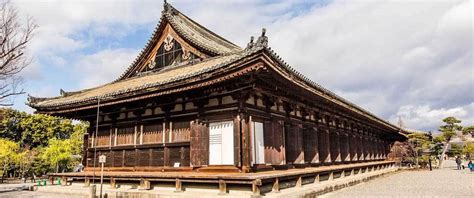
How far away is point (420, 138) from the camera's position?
4094 centimetres

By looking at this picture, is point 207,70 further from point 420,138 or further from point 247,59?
point 420,138

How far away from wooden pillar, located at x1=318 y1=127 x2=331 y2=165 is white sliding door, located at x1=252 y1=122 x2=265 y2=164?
23.7 feet

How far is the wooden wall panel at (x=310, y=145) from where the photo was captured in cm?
1792

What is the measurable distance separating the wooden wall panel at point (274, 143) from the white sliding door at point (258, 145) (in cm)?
23

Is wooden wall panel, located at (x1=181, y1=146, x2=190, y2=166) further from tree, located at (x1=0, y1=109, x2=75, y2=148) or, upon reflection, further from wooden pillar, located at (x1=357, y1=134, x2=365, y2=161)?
tree, located at (x1=0, y1=109, x2=75, y2=148)

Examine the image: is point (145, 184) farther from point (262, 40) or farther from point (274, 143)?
point (262, 40)

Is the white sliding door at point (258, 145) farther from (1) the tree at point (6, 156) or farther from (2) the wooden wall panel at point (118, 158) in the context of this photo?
(1) the tree at point (6, 156)

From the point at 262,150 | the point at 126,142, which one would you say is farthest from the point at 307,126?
the point at 126,142

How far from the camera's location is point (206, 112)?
14.0 m

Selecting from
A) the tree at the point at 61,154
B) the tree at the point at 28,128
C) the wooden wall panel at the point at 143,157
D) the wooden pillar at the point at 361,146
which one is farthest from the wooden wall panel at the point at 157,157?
the tree at the point at 28,128

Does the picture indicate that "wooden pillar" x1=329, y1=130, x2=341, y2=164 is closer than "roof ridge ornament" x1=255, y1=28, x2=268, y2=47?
No

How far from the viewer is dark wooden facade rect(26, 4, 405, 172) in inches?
496

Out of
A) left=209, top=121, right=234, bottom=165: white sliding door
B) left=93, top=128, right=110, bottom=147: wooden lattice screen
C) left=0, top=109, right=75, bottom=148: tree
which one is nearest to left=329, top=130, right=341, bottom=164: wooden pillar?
left=209, top=121, right=234, bottom=165: white sliding door

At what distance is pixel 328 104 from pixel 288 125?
4.45 m
